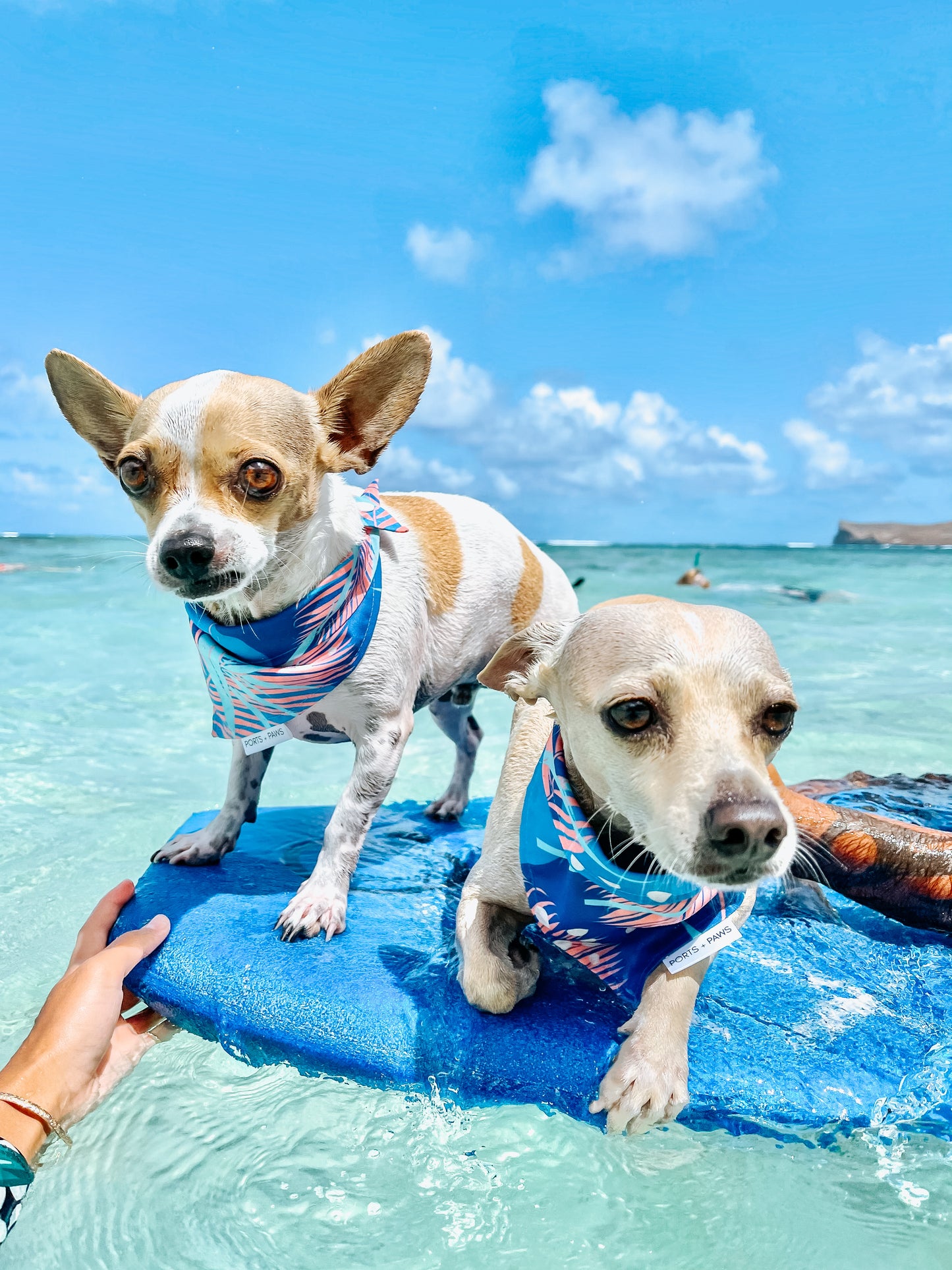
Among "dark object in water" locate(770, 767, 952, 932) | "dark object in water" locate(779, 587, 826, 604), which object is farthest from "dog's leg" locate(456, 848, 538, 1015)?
"dark object in water" locate(779, 587, 826, 604)

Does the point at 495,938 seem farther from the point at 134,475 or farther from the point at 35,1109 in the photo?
the point at 134,475

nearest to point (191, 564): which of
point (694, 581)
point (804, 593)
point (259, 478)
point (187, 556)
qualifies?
point (187, 556)

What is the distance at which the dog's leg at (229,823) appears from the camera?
3250 millimetres

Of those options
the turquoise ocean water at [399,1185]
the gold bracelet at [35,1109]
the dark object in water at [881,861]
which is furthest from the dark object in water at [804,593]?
the gold bracelet at [35,1109]

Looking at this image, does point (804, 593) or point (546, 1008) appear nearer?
point (546, 1008)

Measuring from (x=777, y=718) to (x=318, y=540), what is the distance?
148 centimetres

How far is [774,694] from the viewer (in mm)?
1826

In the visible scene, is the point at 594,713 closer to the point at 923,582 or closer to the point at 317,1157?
the point at 317,1157

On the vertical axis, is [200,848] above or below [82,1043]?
above

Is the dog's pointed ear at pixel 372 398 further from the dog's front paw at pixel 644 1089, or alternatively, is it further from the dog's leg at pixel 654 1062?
the dog's front paw at pixel 644 1089

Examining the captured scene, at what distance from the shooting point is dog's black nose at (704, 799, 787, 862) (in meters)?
1.63

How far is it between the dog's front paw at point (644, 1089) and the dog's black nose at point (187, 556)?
1.56m

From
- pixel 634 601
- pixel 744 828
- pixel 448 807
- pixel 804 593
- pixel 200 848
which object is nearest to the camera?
pixel 744 828

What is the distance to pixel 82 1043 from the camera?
93.6 inches
